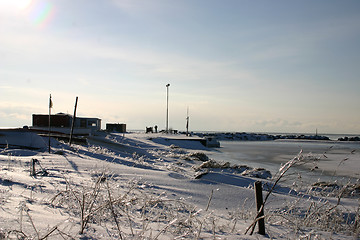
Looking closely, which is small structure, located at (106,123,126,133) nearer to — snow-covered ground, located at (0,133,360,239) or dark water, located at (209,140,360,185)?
dark water, located at (209,140,360,185)

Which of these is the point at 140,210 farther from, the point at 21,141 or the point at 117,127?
the point at 117,127

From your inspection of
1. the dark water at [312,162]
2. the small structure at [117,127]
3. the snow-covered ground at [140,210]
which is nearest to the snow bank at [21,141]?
the snow-covered ground at [140,210]

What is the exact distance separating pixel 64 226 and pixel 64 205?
1157mm

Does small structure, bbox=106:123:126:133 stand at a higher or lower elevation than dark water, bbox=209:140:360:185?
higher

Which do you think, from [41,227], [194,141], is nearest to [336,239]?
[41,227]

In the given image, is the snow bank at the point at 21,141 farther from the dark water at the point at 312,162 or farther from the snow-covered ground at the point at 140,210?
the dark water at the point at 312,162

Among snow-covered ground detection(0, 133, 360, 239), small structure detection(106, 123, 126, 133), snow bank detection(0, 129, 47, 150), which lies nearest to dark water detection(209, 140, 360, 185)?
snow-covered ground detection(0, 133, 360, 239)

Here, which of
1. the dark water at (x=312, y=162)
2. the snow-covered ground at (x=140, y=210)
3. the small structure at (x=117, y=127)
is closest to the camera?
the snow-covered ground at (x=140, y=210)

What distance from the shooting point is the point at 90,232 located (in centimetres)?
295

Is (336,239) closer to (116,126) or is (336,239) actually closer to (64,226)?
(64,226)

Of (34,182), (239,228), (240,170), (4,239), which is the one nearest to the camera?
(4,239)

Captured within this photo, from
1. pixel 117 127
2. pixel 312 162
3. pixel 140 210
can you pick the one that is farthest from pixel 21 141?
pixel 117 127

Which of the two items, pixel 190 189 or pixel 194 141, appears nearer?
pixel 190 189

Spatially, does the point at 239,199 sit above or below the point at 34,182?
below
